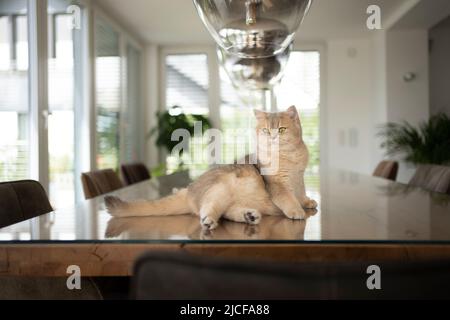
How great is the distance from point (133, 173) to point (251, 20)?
2447 millimetres

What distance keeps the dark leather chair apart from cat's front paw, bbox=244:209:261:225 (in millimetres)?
488

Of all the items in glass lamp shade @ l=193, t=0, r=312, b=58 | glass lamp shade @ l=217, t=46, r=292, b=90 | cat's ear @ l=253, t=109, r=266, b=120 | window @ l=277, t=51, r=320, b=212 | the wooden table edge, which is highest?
window @ l=277, t=51, r=320, b=212

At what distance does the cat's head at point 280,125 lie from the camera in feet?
3.59

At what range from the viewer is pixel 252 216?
914 millimetres

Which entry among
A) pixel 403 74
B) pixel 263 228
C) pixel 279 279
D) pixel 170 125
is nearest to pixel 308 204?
pixel 263 228

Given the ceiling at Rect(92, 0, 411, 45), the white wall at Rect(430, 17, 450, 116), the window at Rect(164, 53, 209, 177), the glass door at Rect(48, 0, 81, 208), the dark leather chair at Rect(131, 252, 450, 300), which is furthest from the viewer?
the window at Rect(164, 53, 209, 177)

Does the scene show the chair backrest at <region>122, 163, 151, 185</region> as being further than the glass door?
No

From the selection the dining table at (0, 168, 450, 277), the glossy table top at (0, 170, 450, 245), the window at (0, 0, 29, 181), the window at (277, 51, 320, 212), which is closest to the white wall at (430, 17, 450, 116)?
the window at (277, 51, 320, 212)

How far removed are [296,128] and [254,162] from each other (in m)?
0.16

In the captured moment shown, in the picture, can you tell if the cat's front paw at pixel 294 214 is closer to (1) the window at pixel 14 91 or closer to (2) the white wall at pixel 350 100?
(1) the window at pixel 14 91

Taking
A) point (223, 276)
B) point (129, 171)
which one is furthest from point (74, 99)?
point (223, 276)

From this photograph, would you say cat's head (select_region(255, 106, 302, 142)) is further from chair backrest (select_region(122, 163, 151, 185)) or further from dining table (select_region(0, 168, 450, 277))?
chair backrest (select_region(122, 163, 151, 185))

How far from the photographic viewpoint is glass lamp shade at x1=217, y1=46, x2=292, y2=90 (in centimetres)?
224

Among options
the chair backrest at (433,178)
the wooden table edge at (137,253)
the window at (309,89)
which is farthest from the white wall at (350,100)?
the wooden table edge at (137,253)
